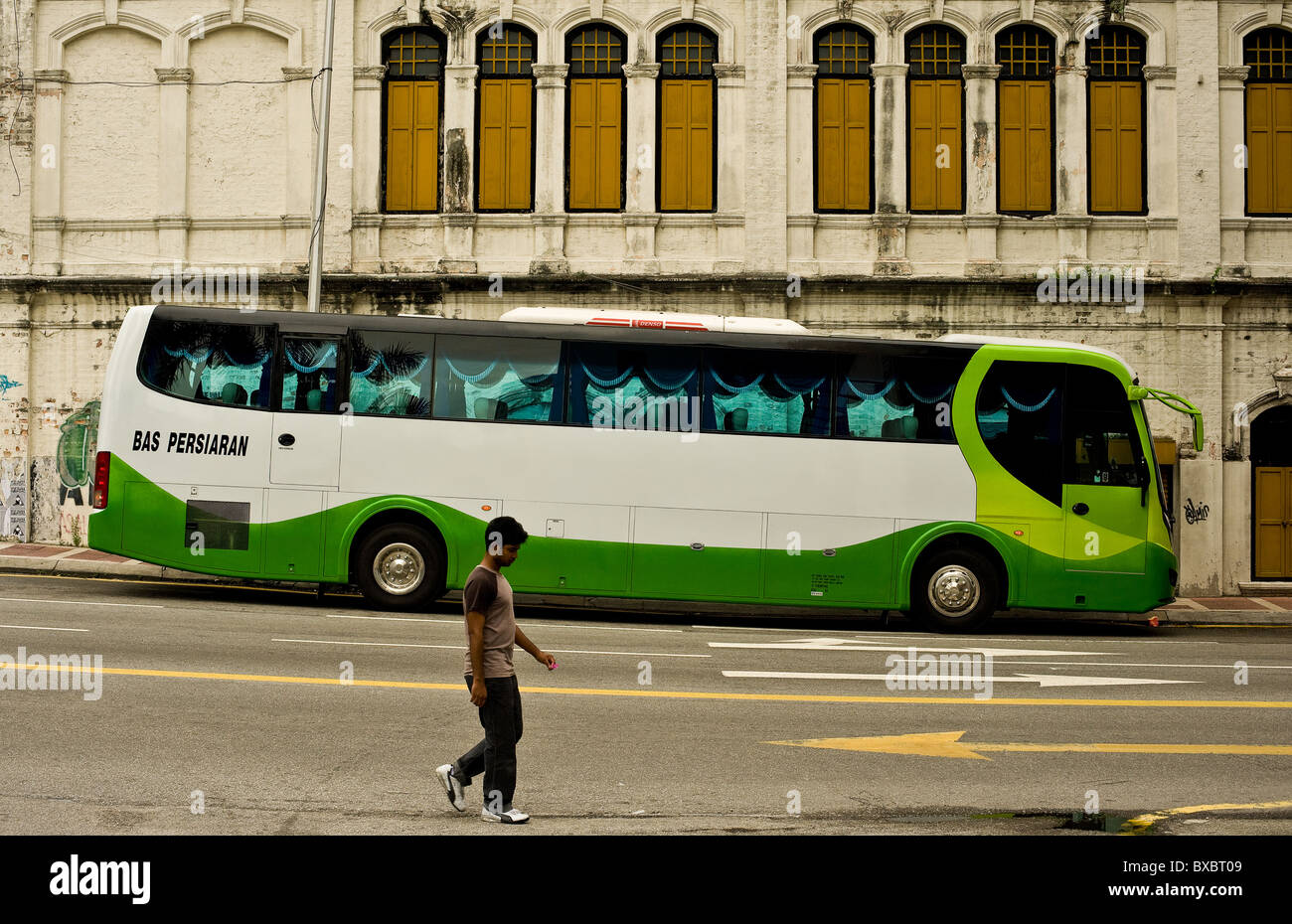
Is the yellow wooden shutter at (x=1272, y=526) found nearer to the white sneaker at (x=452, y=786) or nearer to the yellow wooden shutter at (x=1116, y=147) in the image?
the yellow wooden shutter at (x=1116, y=147)

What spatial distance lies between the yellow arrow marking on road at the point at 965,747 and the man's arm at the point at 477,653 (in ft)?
10.2

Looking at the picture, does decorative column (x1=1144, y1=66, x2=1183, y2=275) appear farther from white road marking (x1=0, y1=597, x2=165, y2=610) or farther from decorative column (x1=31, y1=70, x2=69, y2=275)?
decorative column (x1=31, y1=70, x2=69, y2=275)

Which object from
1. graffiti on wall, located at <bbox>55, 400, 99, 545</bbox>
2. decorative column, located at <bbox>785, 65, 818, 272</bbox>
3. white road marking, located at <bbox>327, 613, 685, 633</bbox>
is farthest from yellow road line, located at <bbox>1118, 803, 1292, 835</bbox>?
graffiti on wall, located at <bbox>55, 400, 99, 545</bbox>

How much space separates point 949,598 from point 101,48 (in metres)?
17.8

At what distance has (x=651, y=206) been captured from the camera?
23188mm

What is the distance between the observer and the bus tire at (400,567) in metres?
16.2

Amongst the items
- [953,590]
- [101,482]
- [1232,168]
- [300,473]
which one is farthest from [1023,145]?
[101,482]

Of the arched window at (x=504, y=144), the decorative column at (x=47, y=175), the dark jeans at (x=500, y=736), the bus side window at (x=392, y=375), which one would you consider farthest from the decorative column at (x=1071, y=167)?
the dark jeans at (x=500, y=736)

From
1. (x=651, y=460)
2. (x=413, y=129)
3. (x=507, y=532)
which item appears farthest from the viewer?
→ (x=413, y=129)

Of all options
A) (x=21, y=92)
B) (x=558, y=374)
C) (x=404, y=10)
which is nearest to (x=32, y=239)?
(x=21, y=92)

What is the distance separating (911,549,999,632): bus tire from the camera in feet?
52.8

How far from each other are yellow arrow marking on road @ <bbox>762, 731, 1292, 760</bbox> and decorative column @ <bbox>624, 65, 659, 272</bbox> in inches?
573

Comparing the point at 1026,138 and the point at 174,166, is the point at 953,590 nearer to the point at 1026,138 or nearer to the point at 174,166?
the point at 1026,138

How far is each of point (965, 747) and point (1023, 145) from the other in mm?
16159
